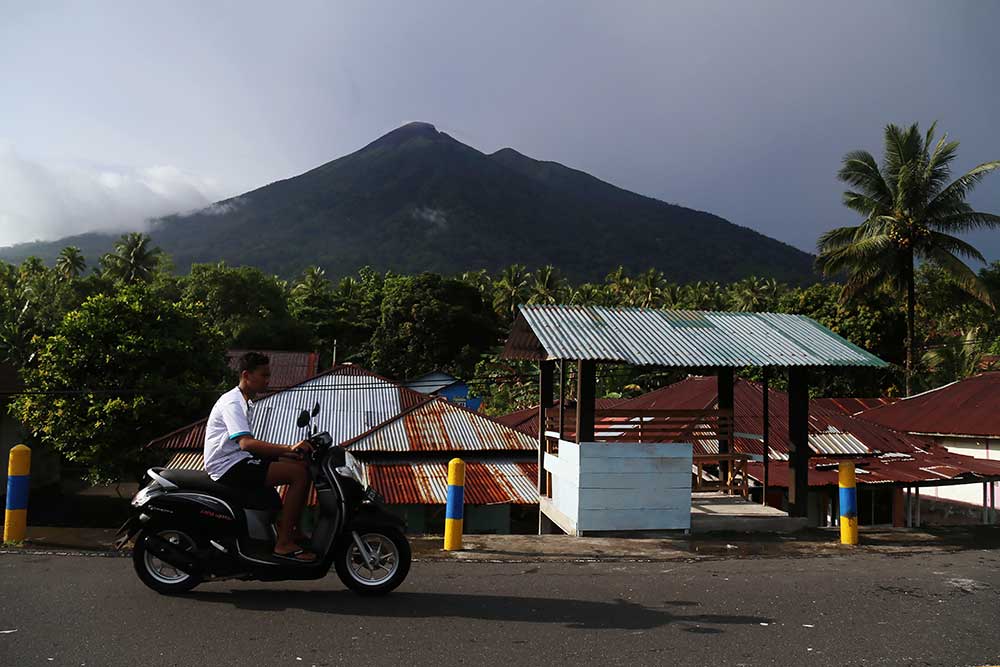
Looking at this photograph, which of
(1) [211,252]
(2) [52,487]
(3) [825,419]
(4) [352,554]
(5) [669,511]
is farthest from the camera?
(1) [211,252]

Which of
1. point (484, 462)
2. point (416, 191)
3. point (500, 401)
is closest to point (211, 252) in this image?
point (416, 191)

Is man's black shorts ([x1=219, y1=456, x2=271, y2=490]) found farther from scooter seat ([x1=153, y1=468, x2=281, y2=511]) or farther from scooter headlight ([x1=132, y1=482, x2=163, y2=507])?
scooter headlight ([x1=132, y1=482, x2=163, y2=507])

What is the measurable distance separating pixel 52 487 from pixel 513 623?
29.4 m

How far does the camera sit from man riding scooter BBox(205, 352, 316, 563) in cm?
529

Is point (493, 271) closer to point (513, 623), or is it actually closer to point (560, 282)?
point (560, 282)

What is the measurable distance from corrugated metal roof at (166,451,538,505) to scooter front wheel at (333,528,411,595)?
11.7 meters

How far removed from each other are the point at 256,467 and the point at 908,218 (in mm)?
30159

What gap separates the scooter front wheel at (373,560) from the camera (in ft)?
17.8

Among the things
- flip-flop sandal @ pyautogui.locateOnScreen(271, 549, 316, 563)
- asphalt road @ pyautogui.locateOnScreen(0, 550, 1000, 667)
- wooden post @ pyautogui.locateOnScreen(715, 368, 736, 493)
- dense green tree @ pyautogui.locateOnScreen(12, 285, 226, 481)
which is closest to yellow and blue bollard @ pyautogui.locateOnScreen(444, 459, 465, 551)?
asphalt road @ pyautogui.locateOnScreen(0, 550, 1000, 667)

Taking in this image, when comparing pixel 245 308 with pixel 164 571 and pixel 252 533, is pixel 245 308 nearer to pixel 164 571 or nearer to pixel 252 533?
pixel 164 571

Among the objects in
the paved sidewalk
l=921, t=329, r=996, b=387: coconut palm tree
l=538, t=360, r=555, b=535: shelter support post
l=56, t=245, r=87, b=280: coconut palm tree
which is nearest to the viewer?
the paved sidewalk

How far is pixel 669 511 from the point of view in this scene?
8.98 metres

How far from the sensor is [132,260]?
58.9m

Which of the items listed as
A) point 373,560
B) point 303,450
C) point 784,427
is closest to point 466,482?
point 784,427
